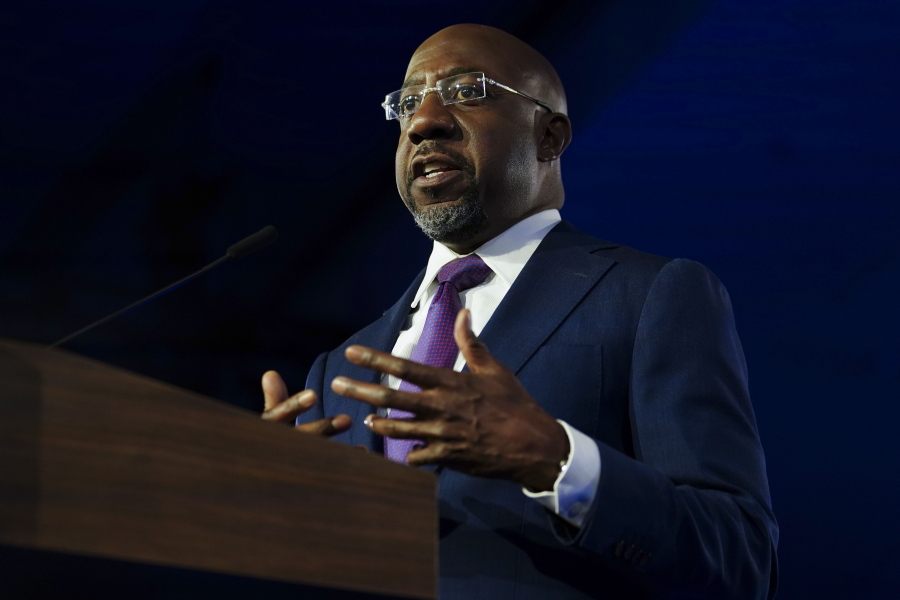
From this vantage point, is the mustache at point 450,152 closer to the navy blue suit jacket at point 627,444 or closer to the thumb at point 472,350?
the navy blue suit jacket at point 627,444

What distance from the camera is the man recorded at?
110cm

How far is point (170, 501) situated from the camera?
2.38ft

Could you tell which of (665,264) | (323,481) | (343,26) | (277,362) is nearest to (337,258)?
(277,362)

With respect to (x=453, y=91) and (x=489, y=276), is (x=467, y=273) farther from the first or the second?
(x=453, y=91)

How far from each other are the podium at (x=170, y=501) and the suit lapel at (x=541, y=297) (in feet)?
2.57

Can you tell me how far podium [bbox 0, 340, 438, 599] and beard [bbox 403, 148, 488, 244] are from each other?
1.14 metres

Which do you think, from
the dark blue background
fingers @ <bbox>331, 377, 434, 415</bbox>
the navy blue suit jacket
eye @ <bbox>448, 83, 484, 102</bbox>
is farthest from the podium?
the dark blue background

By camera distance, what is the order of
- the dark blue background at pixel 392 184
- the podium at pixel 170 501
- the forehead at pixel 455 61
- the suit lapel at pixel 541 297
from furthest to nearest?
the dark blue background at pixel 392 184 → the forehead at pixel 455 61 → the suit lapel at pixel 541 297 → the podium at pixel 170 501

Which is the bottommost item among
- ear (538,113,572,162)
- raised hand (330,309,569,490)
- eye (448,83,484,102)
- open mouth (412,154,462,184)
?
raised hand (330,309,569,490)

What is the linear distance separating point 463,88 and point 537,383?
74 centimetres

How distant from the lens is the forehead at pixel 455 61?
204 centimetres

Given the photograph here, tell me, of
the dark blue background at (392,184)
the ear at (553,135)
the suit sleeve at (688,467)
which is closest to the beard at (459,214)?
the ear at (553,135)

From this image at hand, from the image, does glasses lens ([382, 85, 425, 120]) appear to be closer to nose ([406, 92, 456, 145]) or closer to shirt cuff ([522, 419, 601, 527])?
nose ([406, 92, 456, 145])

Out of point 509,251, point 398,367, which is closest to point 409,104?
point 509,251
